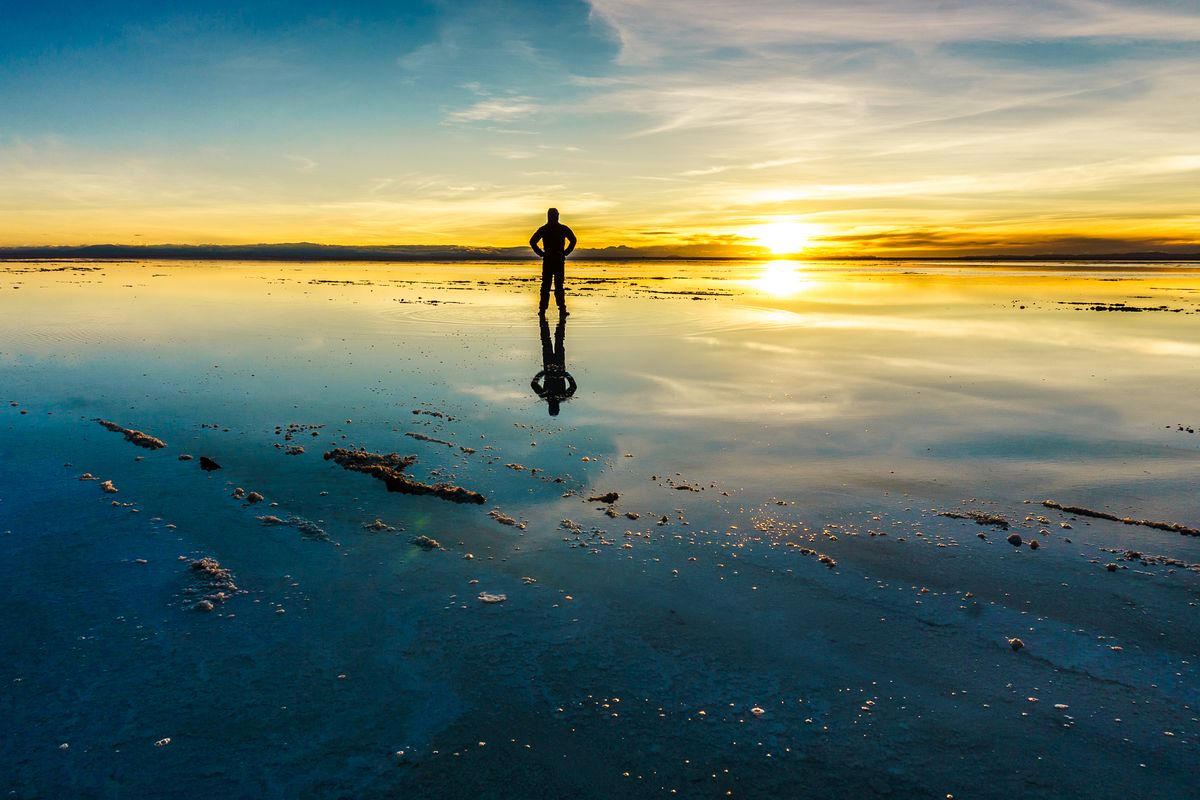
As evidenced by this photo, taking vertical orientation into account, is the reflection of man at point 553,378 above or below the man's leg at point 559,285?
below

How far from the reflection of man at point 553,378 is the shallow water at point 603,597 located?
52 centimetres

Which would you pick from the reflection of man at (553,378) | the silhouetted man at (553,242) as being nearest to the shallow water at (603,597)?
the reflection of man at (553,378)

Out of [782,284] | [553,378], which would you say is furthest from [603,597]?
[782,284]

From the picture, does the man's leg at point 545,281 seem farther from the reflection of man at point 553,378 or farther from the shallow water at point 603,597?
the shallow water at point 603,597

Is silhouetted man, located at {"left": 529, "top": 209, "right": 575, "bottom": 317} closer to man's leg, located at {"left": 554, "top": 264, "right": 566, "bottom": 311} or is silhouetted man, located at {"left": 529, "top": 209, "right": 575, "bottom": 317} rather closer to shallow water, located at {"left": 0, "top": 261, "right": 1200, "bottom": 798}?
man's leg, located at {"left": 554, "top": 264, "right": 566, "bottom": 311}

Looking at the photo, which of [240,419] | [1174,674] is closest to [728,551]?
[1174,674]

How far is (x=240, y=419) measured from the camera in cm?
945

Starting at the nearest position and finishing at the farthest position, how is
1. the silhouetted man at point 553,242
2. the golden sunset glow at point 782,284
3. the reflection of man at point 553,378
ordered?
the reflection of man at point 553,378, the silhouetted man at point 553,242, the golden sunset glow at point 782,284

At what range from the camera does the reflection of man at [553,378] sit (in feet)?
36.6

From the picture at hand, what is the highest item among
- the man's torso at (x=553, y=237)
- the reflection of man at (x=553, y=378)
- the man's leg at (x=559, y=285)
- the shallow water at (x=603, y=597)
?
the man's torso at (x=553, y=237)

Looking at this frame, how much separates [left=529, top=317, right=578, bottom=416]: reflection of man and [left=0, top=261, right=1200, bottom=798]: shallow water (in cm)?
52

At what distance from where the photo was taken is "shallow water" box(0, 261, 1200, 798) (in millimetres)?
3480

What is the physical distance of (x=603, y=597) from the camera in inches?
197

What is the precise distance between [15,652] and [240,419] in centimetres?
557
